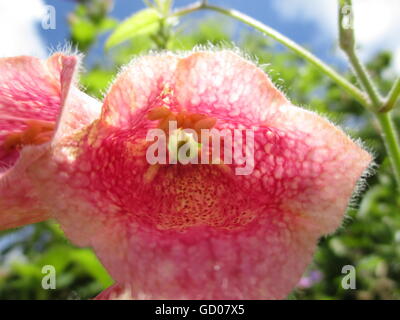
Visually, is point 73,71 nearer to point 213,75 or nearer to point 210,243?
point 213,75

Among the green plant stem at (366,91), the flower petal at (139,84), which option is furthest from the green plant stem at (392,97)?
the flower petal at (139,84)

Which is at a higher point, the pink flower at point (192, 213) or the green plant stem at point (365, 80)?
the green plant stem at point (365, 80)

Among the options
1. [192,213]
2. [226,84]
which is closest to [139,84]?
[226,84]

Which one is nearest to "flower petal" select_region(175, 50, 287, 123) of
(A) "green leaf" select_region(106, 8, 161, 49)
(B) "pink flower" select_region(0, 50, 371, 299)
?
(B) "pink flower" select_region(0, 50, 371, 299)

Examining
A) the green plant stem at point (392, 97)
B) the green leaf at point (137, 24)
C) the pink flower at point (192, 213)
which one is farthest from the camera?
the green leaf at point (137, 24)

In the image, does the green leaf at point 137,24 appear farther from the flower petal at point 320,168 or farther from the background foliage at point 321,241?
the flower petal at point 320,168

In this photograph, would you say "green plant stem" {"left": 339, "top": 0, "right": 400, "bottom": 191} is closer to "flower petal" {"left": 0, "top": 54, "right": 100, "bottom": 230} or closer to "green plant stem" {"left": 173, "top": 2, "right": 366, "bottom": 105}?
"green plant stem" {"left": 173, "top": 2, "right": 366, "bottom": 105}
